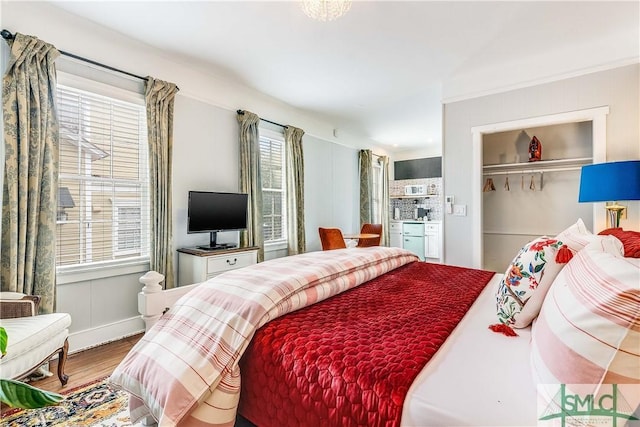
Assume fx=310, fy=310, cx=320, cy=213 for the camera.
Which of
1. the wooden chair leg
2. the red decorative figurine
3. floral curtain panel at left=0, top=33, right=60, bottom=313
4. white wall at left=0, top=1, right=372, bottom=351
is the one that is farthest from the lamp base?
floral curtain panel at left=0, top=33, right=60, bottom=313

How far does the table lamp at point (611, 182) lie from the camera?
220 centimetres

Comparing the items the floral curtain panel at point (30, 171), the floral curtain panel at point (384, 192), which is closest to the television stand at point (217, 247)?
the floral curtain panel at point (30, 171)

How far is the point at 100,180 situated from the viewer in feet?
8.96

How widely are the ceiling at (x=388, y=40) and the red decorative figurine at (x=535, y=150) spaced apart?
75cm

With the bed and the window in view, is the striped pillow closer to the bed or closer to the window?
the bed

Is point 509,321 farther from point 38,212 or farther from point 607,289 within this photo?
point 38,212

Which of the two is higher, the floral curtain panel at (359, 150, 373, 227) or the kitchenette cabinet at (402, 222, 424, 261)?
the floral curtain panel at (359, 150, 373, 227)

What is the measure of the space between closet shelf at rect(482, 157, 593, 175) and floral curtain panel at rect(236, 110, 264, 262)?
291 cm

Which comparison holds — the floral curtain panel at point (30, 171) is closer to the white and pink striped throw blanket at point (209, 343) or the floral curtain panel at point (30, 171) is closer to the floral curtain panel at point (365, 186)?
the white and pink striped throw blanket at point (209, 343)

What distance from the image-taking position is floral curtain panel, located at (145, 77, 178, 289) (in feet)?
9.59

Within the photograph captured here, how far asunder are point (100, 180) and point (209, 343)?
2313 mm

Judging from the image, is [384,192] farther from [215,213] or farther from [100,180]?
[100,180]

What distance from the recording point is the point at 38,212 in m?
2.25

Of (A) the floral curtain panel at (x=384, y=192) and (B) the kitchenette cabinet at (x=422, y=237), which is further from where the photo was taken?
(A) the floral curtain panel at (x=384, y=192)
